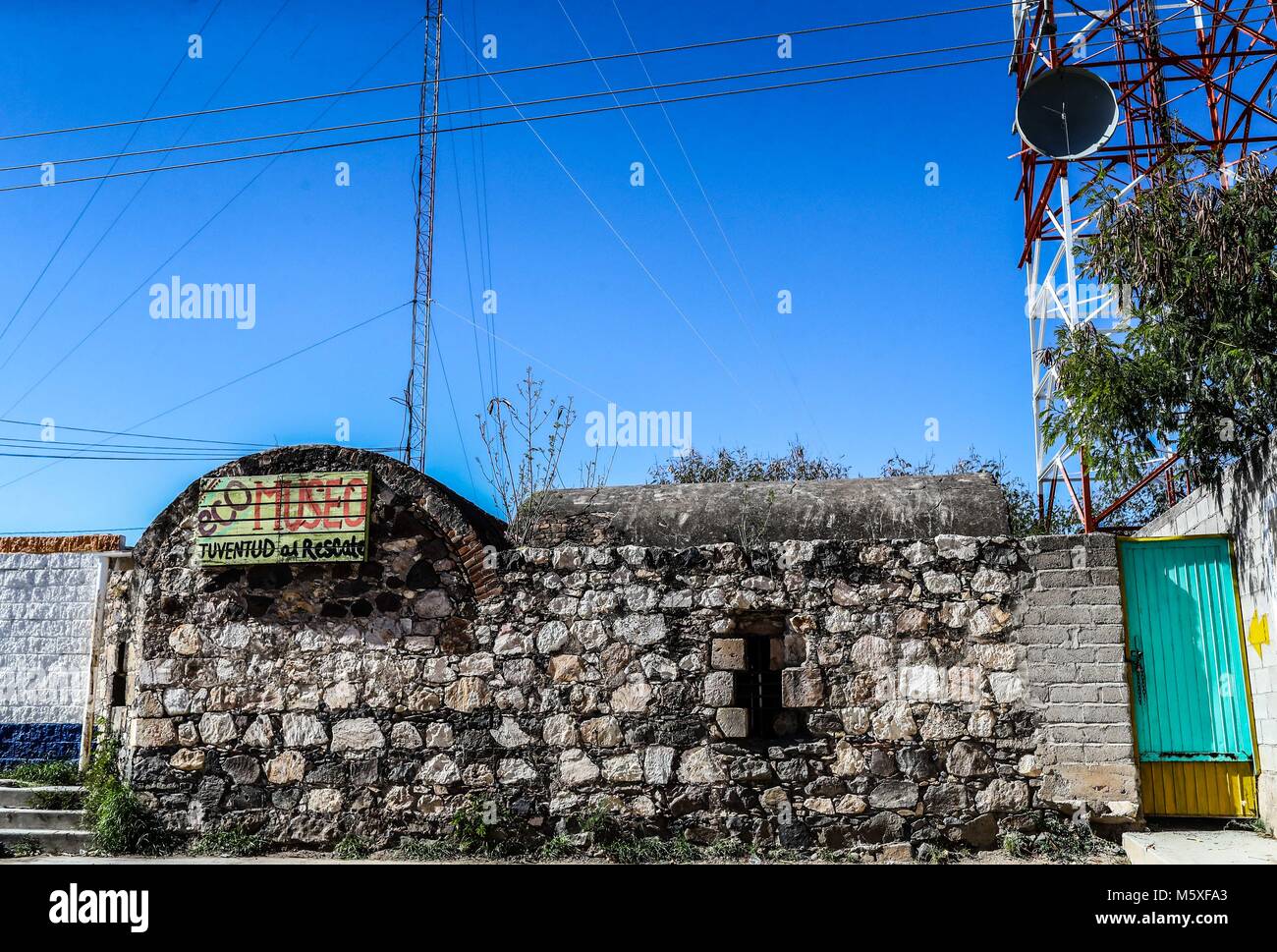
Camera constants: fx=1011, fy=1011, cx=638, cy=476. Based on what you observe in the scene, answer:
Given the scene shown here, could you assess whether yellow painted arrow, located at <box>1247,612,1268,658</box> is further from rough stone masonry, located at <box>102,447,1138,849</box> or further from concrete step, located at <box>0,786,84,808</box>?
concrete step, located at <box>0,786,84,808</box>

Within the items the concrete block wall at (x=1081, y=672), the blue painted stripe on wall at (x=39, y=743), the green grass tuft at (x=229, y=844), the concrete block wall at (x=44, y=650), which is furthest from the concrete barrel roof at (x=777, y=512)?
the blue painted stripe on wall at (x=39, y=743)

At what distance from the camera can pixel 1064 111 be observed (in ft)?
29.5

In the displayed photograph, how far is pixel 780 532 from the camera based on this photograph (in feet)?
26.6

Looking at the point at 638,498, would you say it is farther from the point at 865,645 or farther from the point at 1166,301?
the point at 1166,301

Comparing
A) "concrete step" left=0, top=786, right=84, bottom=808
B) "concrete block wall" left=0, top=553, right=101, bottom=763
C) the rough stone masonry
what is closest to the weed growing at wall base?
the rough stone masonry

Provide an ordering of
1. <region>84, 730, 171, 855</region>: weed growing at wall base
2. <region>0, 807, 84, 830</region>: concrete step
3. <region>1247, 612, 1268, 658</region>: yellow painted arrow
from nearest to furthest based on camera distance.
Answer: <region>1247, 612, 1268, 658</region>: yellow painted arrow
<region>84, 730, 171, 855</region>: weed growing at wall base
<region>0, 807, 84, 830</region>: concrete step

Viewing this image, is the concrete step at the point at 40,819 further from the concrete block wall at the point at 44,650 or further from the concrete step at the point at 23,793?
the concrete block wall at the point at 44,650

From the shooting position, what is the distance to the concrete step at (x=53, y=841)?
8.06 metres

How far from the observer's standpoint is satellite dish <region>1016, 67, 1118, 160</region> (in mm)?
8898

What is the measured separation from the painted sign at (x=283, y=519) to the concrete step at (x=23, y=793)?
8.69 ft

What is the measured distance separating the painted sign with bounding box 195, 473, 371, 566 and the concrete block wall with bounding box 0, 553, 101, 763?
11.1 feet
